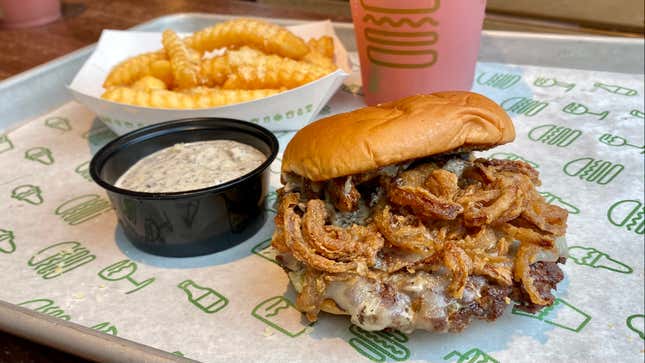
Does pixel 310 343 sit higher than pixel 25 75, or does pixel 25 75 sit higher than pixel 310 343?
pixel 25 75

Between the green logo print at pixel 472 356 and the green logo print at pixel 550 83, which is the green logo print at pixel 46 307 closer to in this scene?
the green logo print at pixel 472 356

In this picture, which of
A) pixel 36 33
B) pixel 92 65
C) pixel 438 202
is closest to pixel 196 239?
pixel 438 202

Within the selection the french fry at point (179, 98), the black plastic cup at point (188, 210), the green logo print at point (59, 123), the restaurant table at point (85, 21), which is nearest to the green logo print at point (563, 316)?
the black plastic cup at point (188, 210)

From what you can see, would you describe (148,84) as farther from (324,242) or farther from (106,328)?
(324,242)

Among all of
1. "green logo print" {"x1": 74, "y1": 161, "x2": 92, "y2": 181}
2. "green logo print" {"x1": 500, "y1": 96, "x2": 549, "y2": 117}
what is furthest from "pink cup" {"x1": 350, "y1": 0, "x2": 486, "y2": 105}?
"green logo print" {"x1": 74, "y1": 161, "x2": 92, "y2": 181}

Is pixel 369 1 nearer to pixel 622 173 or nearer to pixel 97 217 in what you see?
pixel 622 173

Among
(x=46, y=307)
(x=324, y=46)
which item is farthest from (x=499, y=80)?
(x=46, y=307)
